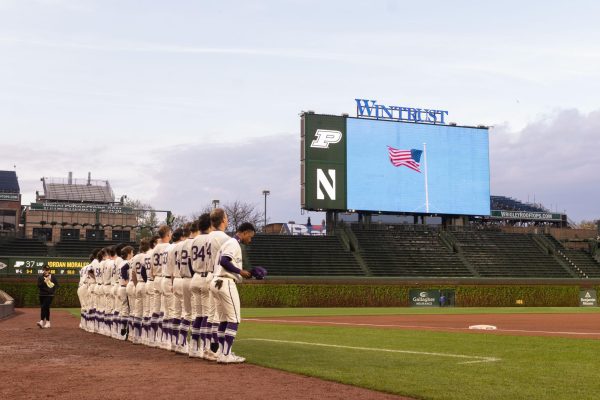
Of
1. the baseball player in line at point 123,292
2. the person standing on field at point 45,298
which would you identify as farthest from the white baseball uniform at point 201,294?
the person standing on field at point 45,298

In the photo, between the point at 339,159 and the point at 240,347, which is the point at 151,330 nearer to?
the point at 240,347

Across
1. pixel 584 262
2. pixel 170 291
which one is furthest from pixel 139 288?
pixel 584 262

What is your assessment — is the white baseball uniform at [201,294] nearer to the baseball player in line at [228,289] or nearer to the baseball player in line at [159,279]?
the baseball player in line at [228,289]

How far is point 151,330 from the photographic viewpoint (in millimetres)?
14219

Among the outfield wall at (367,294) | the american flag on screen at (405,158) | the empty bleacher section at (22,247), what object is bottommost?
the outfield wall at (367,294)

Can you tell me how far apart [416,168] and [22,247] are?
97.6 feet

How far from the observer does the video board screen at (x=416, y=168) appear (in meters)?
53.6

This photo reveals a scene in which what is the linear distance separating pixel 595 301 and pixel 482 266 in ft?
28.7

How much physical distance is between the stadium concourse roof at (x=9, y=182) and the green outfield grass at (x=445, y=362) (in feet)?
290

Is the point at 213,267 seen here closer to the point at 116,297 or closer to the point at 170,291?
the point at 170,291

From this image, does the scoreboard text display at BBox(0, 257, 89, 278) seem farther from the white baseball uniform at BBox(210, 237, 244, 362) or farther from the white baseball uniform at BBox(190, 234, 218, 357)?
the white baseball uniform at BBox(210, 237, 244, 362)

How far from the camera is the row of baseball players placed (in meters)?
10.7

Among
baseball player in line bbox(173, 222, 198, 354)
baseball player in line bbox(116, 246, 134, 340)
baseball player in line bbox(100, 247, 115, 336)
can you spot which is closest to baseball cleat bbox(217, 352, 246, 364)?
baseball player in line bbox(173, 222, 198, 354)

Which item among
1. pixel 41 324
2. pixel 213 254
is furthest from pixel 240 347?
pixel 41 324
